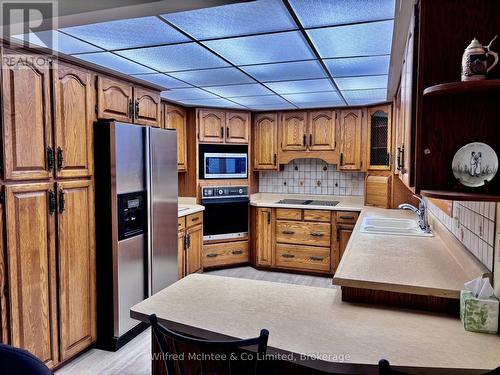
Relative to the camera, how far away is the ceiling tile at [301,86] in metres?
3.06

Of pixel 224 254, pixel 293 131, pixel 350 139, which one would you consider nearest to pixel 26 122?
pixel 224 254

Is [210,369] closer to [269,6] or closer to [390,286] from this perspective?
[390,286]

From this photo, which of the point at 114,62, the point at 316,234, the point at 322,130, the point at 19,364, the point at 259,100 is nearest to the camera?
the point at 19,364

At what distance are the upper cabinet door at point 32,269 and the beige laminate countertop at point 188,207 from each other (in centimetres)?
165

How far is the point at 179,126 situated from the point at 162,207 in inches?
59.5

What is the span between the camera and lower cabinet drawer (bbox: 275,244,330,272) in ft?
14.4

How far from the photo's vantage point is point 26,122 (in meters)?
2.09

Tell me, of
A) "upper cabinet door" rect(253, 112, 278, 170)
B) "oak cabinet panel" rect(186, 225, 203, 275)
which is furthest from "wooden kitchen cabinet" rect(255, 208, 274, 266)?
"oak cabinet panel" rect(186, 225, 203, 275)

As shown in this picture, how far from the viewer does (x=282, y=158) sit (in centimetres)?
480

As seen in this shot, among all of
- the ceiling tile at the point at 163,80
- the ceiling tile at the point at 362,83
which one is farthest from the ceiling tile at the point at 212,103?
the ceiling tile at the point at 362,83

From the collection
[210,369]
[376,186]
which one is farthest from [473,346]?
[376,186]

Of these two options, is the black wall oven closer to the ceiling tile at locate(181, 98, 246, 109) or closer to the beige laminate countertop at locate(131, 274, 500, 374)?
the ceiling tile at locate(181, 98, 246, 109)

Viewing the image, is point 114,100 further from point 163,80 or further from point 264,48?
point 264,48

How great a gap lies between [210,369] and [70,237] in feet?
4.95
